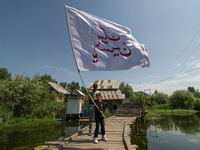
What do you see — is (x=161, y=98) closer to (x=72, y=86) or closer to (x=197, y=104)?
(x=197, y=104)

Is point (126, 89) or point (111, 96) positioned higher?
point (126, 89)

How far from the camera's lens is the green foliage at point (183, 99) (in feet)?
125

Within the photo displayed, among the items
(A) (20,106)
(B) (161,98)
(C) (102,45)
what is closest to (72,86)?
(B) (161,98)

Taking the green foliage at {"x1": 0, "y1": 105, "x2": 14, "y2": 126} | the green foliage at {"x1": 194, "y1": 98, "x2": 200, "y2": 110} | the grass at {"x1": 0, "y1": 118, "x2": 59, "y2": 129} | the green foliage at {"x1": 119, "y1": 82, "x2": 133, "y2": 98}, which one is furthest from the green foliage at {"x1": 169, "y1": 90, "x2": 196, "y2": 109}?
the green foliage at {"x1": 0, "y1": 105, "x2": 14, "y2": 126}

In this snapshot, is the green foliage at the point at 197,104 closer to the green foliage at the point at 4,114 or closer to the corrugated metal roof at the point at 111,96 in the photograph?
the corrugated metal roof at the point at 111,96

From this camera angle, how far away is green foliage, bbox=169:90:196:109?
38.0 meters

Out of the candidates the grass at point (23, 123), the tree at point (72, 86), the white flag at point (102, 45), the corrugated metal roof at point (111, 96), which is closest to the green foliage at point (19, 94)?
the grass at point (23, 123)

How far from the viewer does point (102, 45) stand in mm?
4996

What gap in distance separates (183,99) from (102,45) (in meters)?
45.8

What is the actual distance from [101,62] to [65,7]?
2.50 metres

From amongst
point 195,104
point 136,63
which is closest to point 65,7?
point 136,63

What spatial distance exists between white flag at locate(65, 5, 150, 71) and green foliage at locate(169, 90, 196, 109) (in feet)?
136

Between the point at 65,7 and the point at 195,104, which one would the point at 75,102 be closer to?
the point at 65,7

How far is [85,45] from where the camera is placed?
4734 mm
